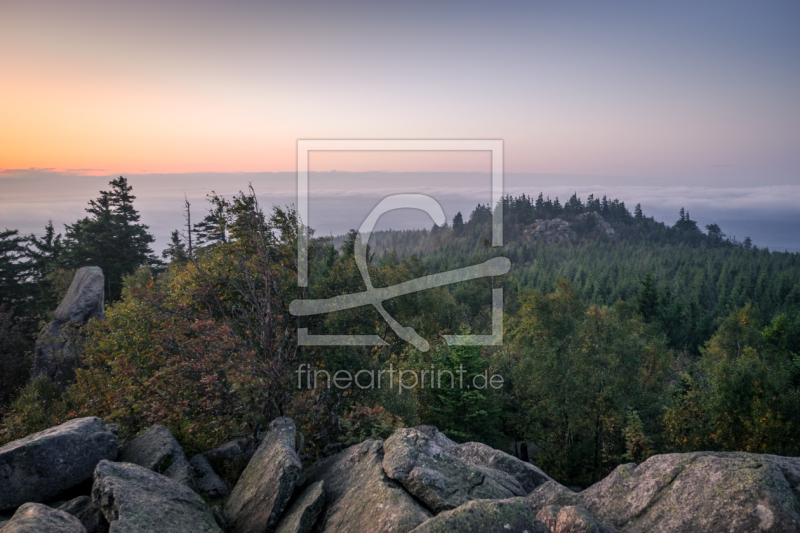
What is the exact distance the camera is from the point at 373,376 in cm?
1872

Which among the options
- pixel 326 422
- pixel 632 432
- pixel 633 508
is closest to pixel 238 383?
pixel 326 422

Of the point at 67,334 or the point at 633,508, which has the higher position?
the point at 633,508

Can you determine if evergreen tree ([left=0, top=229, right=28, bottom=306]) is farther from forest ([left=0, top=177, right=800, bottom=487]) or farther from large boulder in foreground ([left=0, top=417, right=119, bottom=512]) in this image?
large boulder in foreground ([left=0, top=417, right=119, bottom=512])

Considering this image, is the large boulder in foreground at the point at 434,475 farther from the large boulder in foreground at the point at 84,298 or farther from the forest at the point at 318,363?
the large boulder in foreground at the point at 84,298

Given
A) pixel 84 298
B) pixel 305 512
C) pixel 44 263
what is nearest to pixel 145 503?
pixel 305 512

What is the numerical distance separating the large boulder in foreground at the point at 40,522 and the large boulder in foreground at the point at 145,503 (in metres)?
0.61

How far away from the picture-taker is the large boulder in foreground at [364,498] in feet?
26.6

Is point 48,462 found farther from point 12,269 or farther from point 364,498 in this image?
point 12,269

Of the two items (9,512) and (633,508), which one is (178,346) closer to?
(9,512)

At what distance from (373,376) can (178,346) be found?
290 inches

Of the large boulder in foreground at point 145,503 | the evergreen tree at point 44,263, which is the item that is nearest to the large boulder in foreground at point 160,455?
the large boulder in foreground at point 145,503

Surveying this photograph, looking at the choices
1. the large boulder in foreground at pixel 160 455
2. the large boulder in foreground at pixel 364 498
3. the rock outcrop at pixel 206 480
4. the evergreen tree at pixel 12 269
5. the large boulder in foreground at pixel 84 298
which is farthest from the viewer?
the evergreen tree at pixel 12 269

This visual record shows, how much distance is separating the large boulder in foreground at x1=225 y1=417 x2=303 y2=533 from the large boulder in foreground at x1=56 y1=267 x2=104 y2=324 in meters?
40.3

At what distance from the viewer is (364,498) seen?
9047mm
